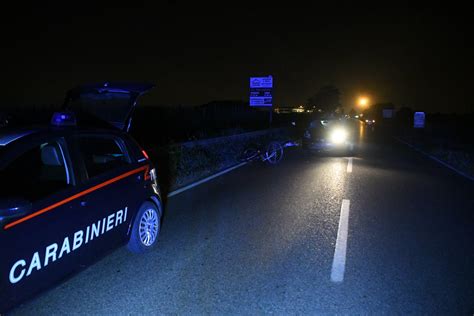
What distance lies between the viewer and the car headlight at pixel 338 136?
1519 cm

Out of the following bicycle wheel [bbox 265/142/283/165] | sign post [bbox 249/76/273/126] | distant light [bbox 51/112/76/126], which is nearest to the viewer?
distant light [bbox 51/112/76/126]

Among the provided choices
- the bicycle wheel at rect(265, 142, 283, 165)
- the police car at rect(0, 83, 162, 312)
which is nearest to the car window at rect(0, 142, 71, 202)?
the police car at rect(0, 83, 162, 312)

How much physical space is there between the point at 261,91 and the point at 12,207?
85.9ft

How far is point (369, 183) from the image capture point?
9414 mm

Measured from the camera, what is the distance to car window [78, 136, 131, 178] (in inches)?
154

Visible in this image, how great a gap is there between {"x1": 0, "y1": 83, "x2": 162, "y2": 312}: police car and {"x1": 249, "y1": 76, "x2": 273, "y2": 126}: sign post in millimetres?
23718

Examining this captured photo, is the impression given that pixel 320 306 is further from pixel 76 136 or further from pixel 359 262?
pixel 76 136

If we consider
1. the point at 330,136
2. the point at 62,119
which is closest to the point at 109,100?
the point at 62,119

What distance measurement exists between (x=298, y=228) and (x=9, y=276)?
390cm

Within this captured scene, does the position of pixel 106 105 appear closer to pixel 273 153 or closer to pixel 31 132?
pixel 31 132

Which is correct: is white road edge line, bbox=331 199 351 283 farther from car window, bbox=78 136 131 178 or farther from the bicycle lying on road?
the bicycle lying on road

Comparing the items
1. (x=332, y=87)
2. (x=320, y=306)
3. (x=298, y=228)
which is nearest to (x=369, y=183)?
(x=298, y=228)

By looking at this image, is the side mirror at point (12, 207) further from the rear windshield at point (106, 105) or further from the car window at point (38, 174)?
the rear windshield at point (106, 105)

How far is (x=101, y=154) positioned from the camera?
450 centimetres
